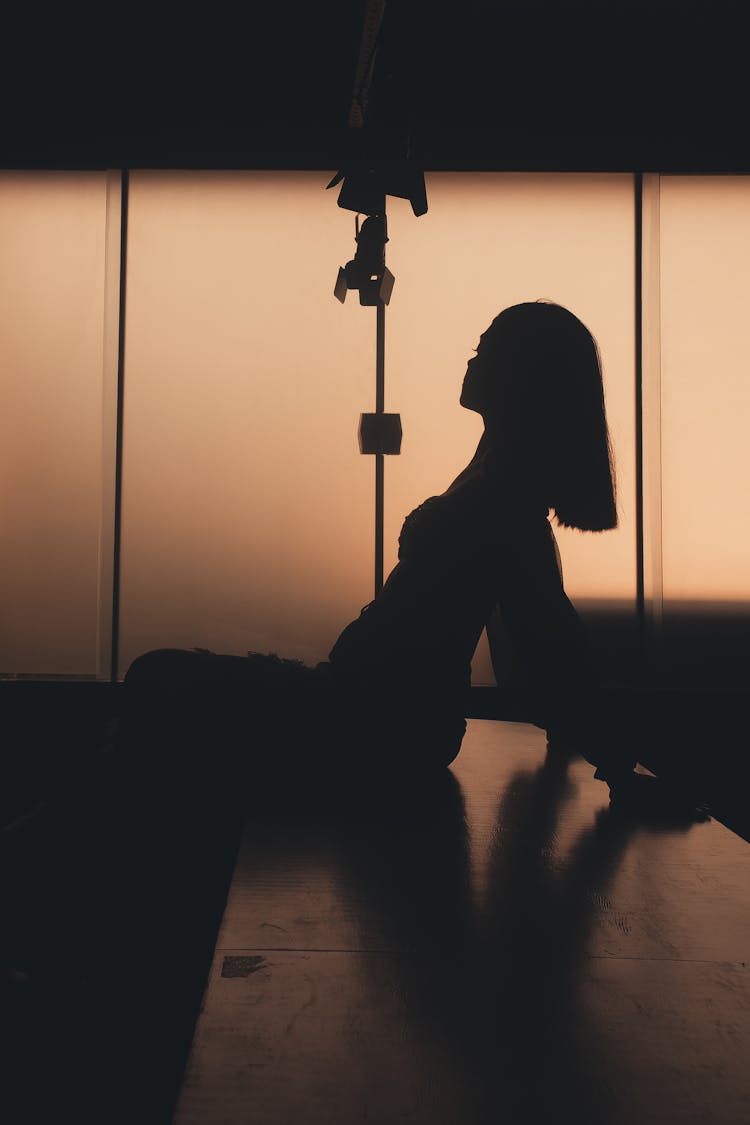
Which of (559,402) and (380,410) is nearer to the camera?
(559,402)

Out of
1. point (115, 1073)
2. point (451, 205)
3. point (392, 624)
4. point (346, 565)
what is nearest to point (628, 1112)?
point (115, 1073)

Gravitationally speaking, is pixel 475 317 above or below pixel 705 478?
above

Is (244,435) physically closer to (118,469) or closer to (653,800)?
(118,469)

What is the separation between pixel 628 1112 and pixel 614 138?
384 centimetres

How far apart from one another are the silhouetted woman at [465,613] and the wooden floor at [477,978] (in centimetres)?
21

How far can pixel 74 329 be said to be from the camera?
11.6 ft

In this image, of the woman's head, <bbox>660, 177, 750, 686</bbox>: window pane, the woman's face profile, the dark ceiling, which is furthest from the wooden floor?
the dark ceiling

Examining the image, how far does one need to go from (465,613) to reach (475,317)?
2.35m

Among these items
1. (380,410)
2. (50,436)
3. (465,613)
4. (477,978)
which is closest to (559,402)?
(465,613)

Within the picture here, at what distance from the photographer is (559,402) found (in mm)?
1439

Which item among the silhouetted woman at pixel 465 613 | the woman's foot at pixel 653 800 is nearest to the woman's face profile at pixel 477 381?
the silhouetted woman at pixel 465 613

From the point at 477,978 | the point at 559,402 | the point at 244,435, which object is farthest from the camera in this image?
the point at 244,435

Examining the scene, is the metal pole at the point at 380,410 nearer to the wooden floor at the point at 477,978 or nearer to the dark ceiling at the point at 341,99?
the dark ceiling at the point at 341,99

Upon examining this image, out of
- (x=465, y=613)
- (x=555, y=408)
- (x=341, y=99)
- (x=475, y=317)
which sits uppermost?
(x=341, y=99)
